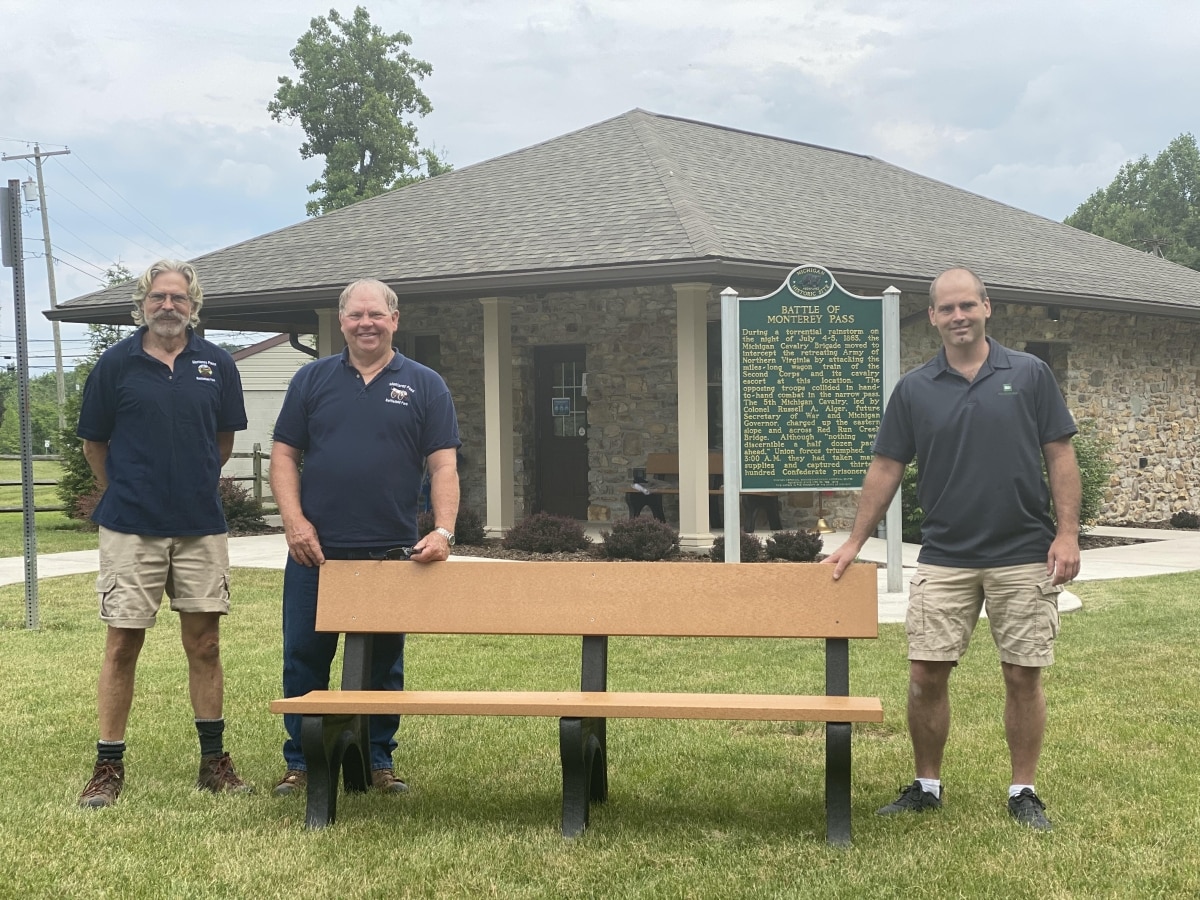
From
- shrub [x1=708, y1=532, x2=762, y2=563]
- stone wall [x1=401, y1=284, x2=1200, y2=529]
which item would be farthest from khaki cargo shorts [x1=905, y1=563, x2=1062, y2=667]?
stone wall [x1=401, y1=284, x2=1200, y2=529]

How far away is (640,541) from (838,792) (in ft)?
28.8

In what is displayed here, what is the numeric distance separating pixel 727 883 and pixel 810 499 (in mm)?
11586

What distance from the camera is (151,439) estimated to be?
488cm

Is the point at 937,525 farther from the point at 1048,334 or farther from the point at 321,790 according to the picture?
the point at 1048,334

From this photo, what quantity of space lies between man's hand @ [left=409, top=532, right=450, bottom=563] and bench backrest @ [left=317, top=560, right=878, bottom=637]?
49 millimetres

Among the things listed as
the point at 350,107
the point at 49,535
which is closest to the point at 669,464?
the point at 49,535

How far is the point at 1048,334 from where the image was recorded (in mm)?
17047

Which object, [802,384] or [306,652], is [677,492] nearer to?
[802,384]

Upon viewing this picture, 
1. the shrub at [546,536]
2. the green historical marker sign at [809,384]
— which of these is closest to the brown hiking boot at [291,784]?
the green historical marker sign at [809,384]

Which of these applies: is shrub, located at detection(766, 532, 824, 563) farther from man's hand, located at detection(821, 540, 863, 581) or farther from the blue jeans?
man's hand, located at detection(821, 540, 863, 581)

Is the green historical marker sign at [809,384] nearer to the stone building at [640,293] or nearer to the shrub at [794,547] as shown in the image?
the shrub at [794,547]

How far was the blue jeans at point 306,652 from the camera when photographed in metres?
4.96

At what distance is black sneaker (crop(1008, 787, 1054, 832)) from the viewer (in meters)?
4.37

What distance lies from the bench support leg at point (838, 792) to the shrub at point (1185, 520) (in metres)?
15.1
